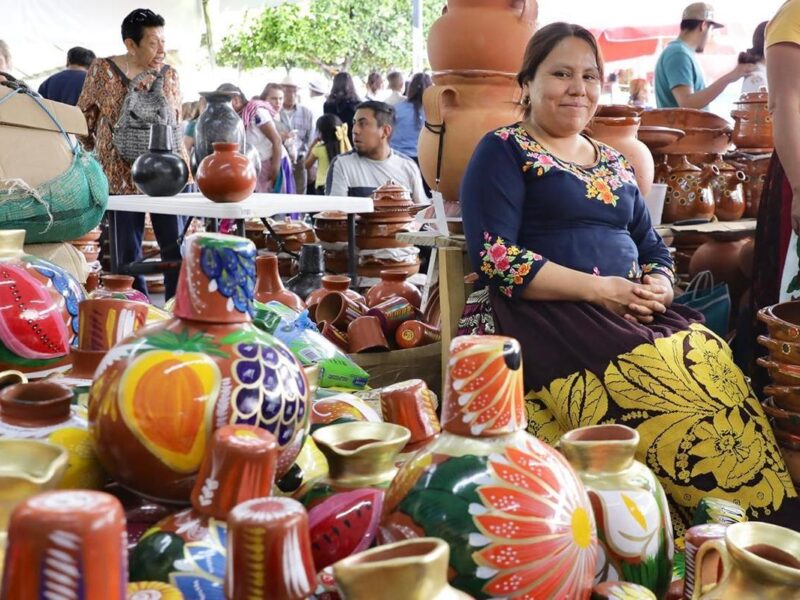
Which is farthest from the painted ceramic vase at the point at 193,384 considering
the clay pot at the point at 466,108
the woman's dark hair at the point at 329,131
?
the woman's dark hair at the point at 329,131

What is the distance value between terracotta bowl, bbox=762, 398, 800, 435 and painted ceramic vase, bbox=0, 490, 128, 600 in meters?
1.38

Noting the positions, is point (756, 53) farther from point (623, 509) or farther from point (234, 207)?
point (623, 509)

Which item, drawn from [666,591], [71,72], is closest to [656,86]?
[71,72]

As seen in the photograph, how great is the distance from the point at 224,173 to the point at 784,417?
205cm

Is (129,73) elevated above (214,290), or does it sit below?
above

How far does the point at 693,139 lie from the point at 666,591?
2745mm

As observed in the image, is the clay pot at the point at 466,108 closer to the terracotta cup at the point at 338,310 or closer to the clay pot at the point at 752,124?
the terracotta cup at the point at 338,310

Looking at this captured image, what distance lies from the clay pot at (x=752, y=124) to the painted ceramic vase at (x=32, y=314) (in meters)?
3.16

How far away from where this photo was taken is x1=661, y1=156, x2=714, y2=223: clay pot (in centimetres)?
317

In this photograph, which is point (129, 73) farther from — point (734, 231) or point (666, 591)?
point (666, 591)

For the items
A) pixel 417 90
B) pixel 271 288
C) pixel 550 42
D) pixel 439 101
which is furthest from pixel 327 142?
pixel 271 288

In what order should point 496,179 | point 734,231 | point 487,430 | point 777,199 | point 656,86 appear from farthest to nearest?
point 656,86, point 734,231, point 777,199, point 496,179, point 487,430

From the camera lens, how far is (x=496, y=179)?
1965mm

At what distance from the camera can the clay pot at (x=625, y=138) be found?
2506 millimetres
